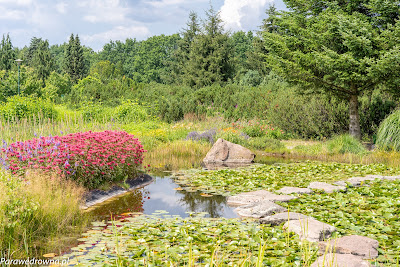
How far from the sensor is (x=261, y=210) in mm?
5434

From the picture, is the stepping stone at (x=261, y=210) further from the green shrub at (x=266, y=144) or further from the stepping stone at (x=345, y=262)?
the green shrub at (x=266, y=144)

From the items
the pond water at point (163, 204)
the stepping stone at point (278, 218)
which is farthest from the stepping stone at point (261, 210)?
the stepping stone at point (278, 218)

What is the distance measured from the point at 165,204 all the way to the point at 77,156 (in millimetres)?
1740

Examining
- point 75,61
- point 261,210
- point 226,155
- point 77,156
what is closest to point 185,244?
point 261,210

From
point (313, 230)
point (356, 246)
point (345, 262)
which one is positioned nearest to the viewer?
point (345, 262)

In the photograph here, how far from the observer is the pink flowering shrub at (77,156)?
5871 millimetres

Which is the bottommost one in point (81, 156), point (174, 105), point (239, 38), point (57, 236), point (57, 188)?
point (57, 236)

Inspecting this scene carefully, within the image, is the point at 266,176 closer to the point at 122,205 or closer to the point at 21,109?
the point at 122,205

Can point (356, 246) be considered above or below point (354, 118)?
below

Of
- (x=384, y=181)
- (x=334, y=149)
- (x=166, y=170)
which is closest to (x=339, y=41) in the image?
(x=334, y=149)

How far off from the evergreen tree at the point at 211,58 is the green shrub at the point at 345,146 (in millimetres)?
15485

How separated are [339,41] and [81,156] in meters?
10.4

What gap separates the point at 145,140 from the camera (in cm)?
1216

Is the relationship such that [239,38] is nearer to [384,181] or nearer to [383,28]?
[383,28]
